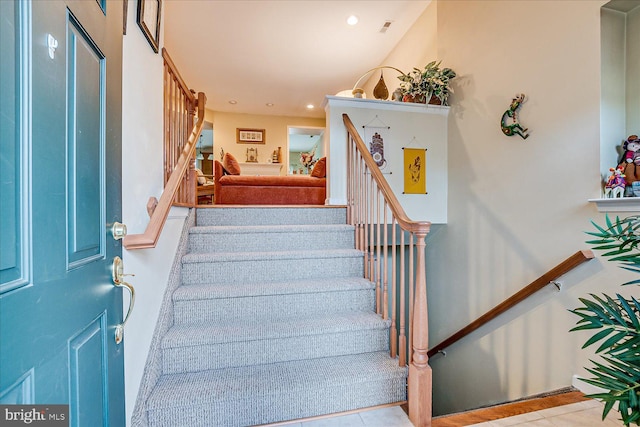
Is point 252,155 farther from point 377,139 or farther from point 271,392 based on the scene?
point 271,392

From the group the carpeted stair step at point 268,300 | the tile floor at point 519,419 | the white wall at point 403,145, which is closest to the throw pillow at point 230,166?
the white wall at point 403,145

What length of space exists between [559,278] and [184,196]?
8.68 ft

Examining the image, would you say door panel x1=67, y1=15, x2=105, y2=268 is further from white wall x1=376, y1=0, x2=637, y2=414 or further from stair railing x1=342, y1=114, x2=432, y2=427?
white wall x1=376, y1=0, x2=637, y2=414

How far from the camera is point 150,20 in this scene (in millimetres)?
1497

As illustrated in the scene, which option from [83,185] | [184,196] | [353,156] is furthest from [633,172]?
[184,196]

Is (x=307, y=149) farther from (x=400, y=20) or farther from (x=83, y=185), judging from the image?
(x=83, y=185)

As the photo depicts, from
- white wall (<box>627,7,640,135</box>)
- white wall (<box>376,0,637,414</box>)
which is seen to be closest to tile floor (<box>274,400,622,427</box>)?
white wall (<box>376,0,637,414</box>)

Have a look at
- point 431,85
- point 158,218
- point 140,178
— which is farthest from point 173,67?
point 431,85

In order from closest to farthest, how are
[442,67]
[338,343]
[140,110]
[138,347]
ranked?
1. [138,347]
2. [140,110]
3. [338,343]
4. [442,67]

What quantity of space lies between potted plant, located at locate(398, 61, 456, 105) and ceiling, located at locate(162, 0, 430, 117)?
102 cm

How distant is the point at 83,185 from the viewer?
2.20 feet

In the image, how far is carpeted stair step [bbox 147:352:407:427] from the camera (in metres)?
1.31

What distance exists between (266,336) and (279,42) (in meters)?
3.76

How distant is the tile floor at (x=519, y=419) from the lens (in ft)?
4.54
